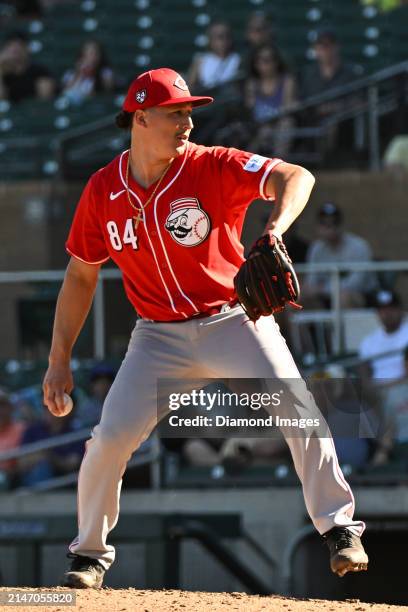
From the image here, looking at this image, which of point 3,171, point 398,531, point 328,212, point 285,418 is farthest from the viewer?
point 3,171

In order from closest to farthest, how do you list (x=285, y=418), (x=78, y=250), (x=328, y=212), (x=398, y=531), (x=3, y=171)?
(x=285, y=418)
(x=78, y=250)
(x=398, y=531)
(x=328, y=212)
(x=3, y=171)

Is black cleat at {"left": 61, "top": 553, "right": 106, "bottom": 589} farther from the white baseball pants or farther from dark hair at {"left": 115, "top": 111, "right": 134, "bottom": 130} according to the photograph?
dark hair at {"left": 115, "top": 111, "right": 134, "bottom": 130}

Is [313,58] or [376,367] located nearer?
[376,367]

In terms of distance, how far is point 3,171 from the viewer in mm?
11453

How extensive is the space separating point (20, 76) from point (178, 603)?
873 cm

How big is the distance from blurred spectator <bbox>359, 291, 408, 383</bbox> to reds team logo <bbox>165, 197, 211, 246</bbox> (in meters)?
3.78

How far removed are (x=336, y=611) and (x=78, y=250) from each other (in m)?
1.64

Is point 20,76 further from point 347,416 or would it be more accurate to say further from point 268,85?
point 347,416

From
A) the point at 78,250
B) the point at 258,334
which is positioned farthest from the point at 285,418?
the point at 78,250

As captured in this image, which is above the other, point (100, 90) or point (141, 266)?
point (100, 90)

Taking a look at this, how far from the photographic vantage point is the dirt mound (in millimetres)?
4504

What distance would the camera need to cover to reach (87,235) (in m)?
4.86

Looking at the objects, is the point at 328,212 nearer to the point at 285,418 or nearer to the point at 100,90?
the point at 100,90

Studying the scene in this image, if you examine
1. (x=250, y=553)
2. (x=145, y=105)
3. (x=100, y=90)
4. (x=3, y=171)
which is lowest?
(x=250, y=553)
